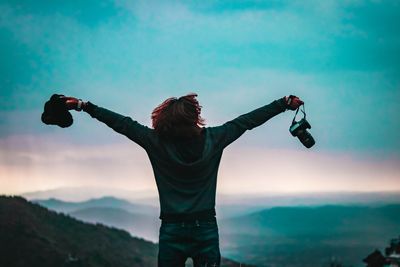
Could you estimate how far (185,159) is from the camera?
A: 532cm

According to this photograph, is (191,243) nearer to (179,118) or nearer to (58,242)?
(179,118)

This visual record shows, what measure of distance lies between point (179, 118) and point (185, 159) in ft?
1.06

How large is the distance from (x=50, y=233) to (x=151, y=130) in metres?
25.2

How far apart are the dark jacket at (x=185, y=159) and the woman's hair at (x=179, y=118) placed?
0.27 feet

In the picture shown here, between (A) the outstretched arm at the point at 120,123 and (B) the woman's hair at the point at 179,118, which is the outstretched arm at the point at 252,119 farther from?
(A) the outstretched arm at the point at 120,123

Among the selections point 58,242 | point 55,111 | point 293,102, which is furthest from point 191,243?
point 58,242

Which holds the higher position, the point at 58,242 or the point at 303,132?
the point at 58,242

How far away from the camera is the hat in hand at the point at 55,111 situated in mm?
5684

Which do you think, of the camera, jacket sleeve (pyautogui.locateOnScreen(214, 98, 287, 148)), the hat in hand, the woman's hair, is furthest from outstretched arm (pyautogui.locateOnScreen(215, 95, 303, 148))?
the hat in hand

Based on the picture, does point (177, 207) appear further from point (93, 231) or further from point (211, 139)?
point (93, 231)

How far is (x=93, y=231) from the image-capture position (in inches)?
1276

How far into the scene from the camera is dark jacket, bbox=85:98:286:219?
206 inches

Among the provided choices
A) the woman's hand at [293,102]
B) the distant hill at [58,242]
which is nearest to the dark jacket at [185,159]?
the woman's hand at [293,102]

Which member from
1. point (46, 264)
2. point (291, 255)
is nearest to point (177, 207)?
point (46, 264)
